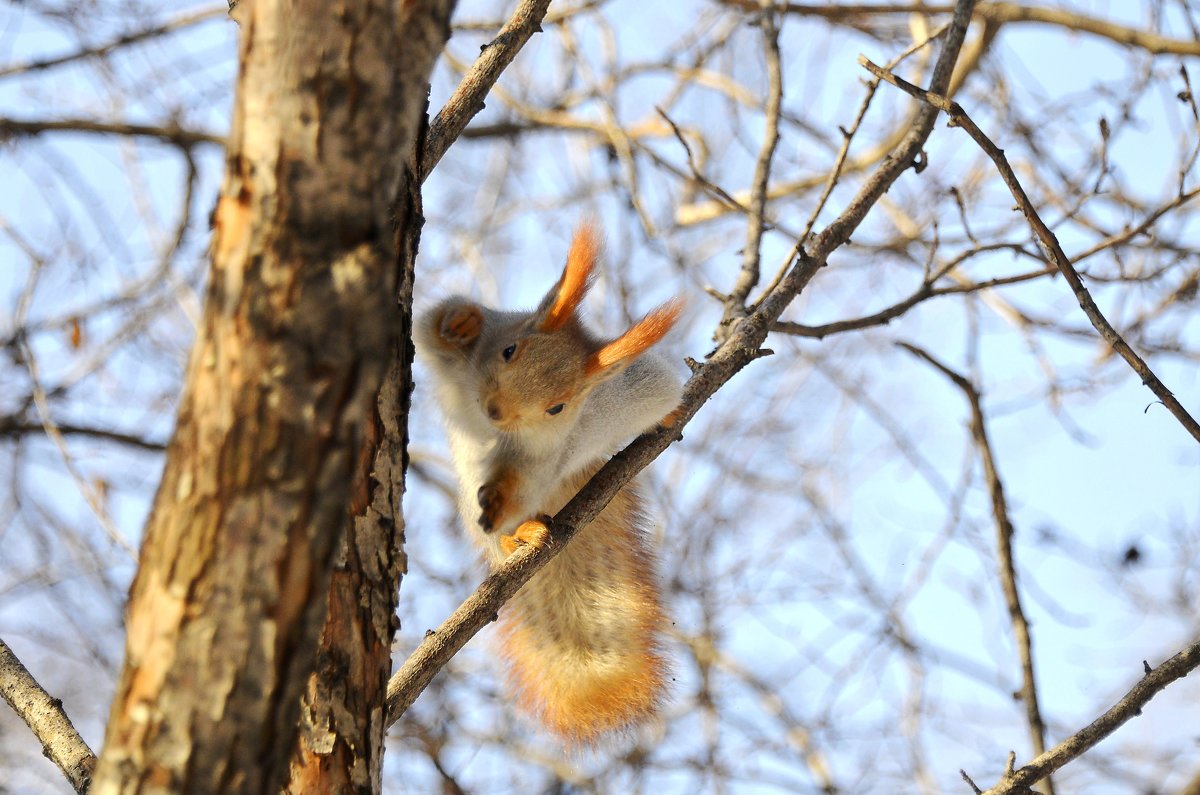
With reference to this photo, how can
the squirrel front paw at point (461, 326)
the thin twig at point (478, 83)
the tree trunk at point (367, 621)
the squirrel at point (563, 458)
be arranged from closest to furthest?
the tree trunk at point (367, 621) < the thin twig at point (478, 83) < the squirrel at point (563, 458) < the squirrel front paw at point (461, 326)

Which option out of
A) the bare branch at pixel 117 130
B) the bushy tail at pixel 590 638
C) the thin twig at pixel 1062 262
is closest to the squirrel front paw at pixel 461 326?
the bushy tail at pixel 590 638

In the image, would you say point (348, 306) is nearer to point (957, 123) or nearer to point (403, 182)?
point (403, 182)

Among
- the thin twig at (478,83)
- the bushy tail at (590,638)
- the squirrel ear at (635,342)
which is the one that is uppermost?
the thin twig at (478,83)

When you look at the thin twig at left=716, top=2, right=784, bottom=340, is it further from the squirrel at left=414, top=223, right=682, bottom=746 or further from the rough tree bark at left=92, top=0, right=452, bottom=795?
the rough tree bark at left=92, top=0, right=452, bottom=795

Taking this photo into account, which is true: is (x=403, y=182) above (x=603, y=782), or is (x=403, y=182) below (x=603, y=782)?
below

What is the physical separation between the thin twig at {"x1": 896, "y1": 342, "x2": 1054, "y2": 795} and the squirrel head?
0.79 meters

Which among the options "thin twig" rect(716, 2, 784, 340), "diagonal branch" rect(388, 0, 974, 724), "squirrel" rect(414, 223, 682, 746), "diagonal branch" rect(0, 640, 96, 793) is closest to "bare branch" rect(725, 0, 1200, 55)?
"thin twig" rect(716, 2, 784, 340)

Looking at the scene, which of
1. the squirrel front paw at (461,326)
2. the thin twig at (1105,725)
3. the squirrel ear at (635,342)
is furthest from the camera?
the squirrel front paw at (461,326)

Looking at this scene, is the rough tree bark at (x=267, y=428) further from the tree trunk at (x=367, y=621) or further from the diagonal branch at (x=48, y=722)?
the diagonal branch at (x=48, y=722)

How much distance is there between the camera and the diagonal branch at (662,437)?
6.56ft

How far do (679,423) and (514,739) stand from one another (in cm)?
287

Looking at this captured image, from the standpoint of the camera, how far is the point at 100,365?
A: 4.75 metres

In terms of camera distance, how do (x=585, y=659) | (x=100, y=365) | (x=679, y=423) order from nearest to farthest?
(x=679, y=423)
(x=585, y=659)
(x=100, y=365)

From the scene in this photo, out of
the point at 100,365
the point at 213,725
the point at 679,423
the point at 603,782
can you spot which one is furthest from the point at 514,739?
the point at 213,725
